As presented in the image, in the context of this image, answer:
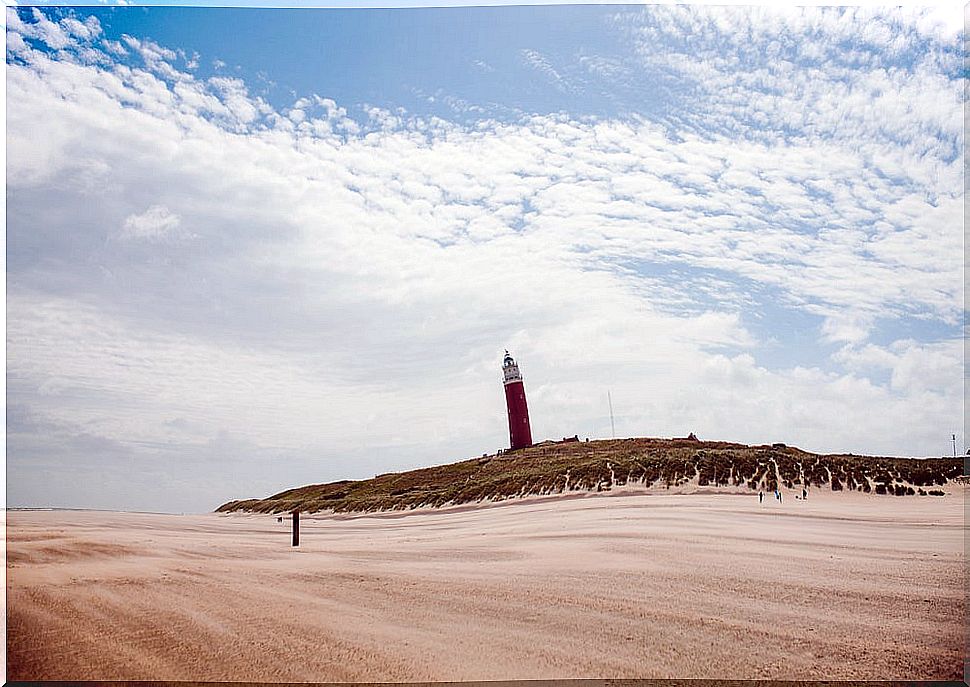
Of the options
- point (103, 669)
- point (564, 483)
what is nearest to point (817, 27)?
point (103, 669)

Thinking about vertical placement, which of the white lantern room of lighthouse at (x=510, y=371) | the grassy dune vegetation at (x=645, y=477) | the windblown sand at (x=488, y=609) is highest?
the white lantern room of lighthouse at (x=510, y=371)

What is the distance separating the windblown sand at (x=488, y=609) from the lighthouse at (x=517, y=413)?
36228mm

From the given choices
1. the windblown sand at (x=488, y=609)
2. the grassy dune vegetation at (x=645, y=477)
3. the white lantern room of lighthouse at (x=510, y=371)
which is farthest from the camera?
the white lantern room of lighthouse at (x=510, y=371)

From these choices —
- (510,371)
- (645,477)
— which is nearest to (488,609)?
(645,477)

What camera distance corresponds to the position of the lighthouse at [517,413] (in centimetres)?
4753

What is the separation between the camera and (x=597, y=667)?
5.46m

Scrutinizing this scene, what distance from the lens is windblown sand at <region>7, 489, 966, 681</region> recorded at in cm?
550

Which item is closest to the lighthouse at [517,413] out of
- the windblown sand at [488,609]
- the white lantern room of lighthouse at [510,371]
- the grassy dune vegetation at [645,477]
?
the white lantern room of lighthouse at [510,371]

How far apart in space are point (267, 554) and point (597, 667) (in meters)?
6.43

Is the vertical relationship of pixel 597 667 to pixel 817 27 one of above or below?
below

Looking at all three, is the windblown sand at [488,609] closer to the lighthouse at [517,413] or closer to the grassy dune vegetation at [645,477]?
the grassy dune vegetation at [645,477]

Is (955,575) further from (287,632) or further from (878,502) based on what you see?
(878,502)

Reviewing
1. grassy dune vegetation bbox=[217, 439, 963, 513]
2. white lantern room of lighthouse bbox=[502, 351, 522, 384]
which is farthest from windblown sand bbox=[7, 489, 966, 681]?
white lantern room of lighthouse bbox=[502, 351, 522, 384]

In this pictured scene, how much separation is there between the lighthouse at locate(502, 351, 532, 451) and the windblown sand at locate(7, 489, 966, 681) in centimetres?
3623
